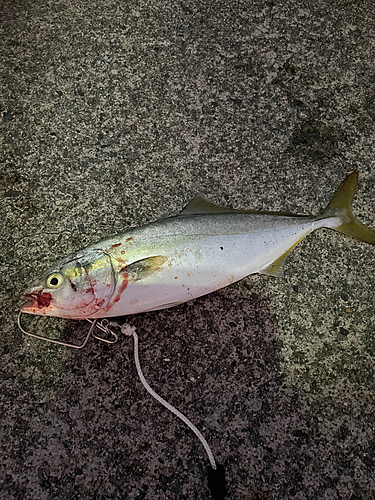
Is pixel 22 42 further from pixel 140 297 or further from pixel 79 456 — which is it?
pixel 79 456

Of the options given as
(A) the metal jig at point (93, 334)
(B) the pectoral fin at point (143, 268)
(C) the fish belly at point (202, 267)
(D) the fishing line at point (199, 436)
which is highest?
(B) the pectoral fin at point (143, 268)

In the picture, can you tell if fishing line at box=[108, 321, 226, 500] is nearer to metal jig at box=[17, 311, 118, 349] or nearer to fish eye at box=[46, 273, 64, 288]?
metal jig at box=[17, 311, 118, 349]

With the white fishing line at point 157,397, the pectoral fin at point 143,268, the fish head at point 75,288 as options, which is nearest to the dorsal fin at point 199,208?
the pectoral fin at point 143,268

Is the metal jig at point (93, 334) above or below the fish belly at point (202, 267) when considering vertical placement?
below

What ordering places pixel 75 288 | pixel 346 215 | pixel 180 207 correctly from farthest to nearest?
pixel 180 207, pixel 346 215, pixel 75 288

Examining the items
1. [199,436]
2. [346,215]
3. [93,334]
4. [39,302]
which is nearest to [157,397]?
[199,436]

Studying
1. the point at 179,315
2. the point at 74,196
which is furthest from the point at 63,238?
the point at 179,315

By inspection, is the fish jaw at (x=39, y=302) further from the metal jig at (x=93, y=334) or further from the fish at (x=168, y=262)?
the metal jig at (x=93, y=334)

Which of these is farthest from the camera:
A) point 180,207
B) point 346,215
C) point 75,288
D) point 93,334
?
point 180,207

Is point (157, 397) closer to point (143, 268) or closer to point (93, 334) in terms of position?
point (93, 334)
